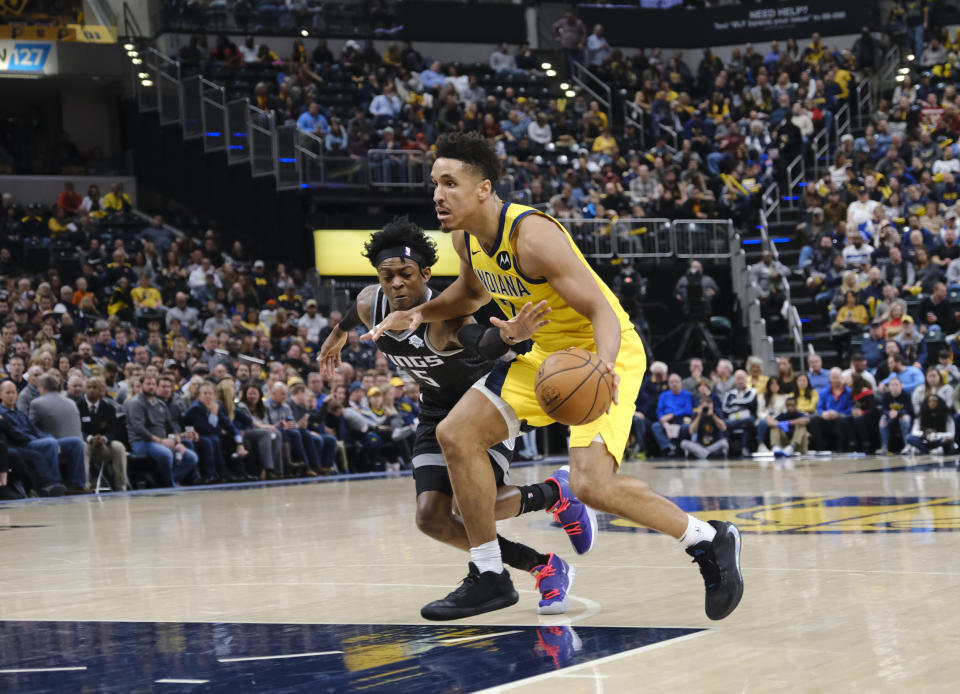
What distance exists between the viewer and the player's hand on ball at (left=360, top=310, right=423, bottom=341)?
192 inches

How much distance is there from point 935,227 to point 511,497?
1559cm

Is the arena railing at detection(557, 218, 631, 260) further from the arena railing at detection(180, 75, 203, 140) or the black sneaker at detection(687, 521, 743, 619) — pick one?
the black sneaker at detection(687, 521, 743, 619)

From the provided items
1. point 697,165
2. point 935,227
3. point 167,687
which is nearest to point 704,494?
point 167,687

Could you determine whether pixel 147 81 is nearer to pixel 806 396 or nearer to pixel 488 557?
pixel 806 396

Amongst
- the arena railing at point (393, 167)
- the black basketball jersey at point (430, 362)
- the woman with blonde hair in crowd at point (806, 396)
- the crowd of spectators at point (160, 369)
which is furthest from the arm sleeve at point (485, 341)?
the arena railing at point (393, 167)

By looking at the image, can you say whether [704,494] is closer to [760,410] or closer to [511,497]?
[511,497]

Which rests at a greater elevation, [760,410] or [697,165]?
[697,165]

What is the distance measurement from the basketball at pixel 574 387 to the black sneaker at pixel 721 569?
62 cm

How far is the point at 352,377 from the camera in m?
16.0

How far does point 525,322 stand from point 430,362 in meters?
0.98

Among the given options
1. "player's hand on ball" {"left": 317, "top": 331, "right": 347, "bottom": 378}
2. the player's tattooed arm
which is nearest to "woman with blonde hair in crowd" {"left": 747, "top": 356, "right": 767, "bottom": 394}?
"player's hand on ball" {"left": 317, "top": 331, "right": 347, "bottom": 378}

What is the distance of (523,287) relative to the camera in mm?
4633

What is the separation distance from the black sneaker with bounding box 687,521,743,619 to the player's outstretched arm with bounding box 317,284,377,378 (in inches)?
68.3

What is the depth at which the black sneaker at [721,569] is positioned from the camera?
425 centimetres
